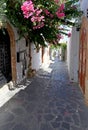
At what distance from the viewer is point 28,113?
659 cm

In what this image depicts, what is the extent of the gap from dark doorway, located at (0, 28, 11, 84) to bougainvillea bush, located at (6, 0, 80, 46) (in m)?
2.78

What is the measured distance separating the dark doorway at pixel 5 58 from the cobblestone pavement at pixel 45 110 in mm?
1274

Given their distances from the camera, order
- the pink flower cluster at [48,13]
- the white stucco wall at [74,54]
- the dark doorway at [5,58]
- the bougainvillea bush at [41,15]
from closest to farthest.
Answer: the bougainvillea bush at [41,15]
the pink flower cluster at [48,13]
the dark doorway at [5,58]
the white stucco wall at [74,54]

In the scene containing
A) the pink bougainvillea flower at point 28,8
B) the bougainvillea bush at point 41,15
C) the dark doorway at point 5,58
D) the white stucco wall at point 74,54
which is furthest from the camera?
the white stucco wall at point 74,54

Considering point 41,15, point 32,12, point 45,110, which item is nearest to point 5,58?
point 45,110

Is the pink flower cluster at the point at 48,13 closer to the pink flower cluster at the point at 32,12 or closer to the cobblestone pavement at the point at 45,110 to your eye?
the pink flower cluster at the point at 32,12

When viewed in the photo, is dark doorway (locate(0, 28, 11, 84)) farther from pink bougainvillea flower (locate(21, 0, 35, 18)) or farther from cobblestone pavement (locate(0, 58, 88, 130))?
pink bougainvillea flower (locate(21, 0, 35, 18))

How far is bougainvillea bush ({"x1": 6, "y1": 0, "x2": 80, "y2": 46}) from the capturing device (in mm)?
5633

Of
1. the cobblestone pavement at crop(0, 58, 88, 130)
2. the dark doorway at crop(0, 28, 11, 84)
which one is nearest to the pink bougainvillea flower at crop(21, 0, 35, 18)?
the cobblestone pavement at crop(0, 58, 88, 130)

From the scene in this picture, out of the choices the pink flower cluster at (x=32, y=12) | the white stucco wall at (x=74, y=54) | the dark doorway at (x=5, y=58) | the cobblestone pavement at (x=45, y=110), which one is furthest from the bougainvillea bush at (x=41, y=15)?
the white stucco wall at (x=74, y=54)

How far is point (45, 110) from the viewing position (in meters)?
6.88

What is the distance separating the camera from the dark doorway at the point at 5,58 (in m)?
9.48

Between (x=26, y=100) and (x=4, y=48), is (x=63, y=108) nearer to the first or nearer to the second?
(x=26, y=100)

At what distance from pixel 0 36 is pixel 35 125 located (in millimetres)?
5314
